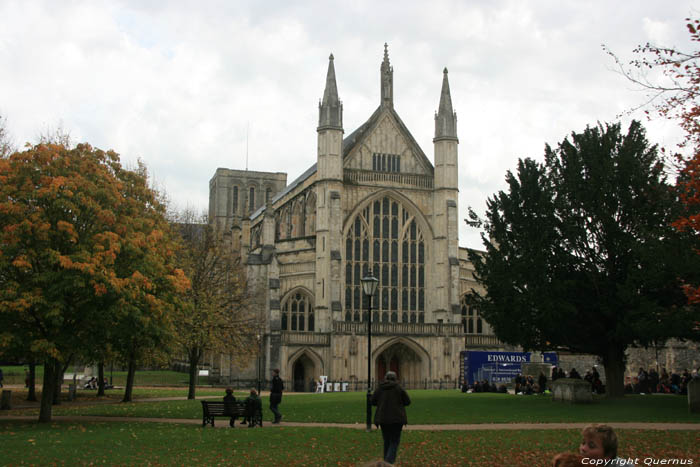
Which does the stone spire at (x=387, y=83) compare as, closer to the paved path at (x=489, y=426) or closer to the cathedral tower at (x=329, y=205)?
the cathedral tower at (x=329, y=205)

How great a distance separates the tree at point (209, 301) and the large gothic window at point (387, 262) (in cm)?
757

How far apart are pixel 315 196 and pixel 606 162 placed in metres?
32.0

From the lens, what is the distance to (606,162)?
91.6 ft

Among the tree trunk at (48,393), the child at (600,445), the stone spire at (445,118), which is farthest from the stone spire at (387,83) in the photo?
the child at (600,445)

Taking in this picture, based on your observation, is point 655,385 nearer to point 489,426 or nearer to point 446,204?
point 489,426

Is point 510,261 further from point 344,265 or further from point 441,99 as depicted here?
point 441,99

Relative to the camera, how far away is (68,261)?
2058 centimetres

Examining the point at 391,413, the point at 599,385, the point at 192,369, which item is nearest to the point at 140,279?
the point at 391,413

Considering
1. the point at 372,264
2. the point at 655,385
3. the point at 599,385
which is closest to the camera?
the point at 599,385

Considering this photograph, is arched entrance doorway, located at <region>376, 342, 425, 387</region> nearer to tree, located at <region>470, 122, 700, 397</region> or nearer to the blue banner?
the blue banner

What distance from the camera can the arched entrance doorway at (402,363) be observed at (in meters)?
51.8

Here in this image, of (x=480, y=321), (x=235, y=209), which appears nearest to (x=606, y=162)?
(x=480, y=321)

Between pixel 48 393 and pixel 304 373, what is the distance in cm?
3066

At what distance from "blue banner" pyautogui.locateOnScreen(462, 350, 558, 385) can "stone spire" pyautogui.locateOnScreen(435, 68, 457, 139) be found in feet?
59.3
